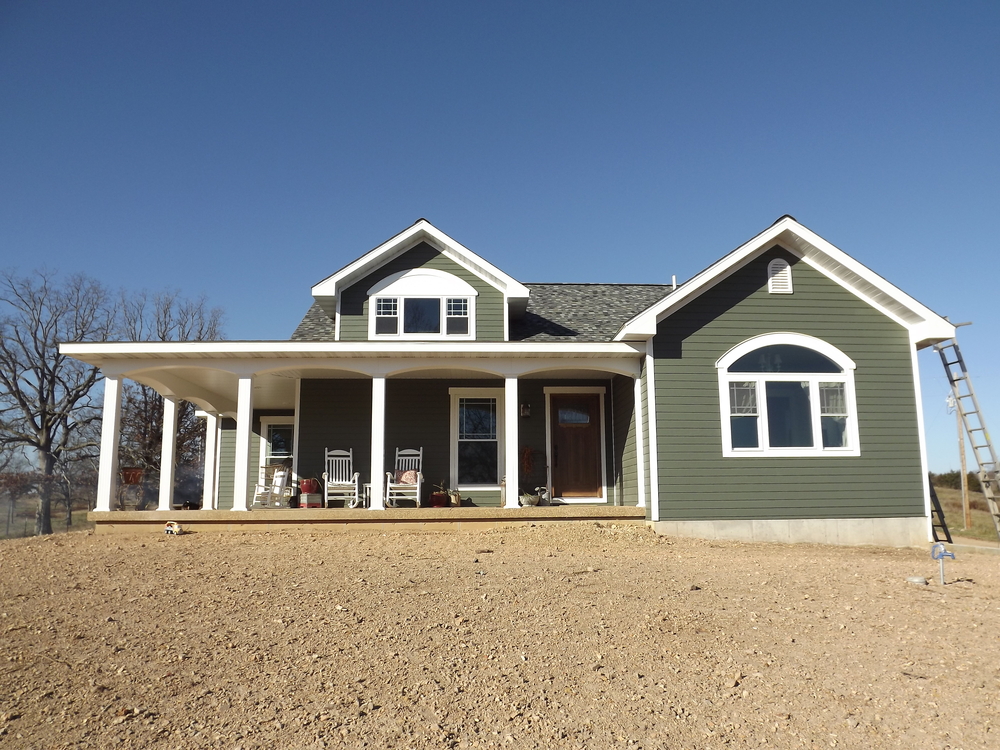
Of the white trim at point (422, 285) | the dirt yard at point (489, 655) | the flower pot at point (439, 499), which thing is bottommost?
the dirt yard at point (489, 655)

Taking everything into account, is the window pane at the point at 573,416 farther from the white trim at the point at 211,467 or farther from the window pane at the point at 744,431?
the white trim at the point at 211,467

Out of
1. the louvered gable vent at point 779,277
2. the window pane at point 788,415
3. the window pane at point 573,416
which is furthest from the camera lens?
the window pane at point 573,416

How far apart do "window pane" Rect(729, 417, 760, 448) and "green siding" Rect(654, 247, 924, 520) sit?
223mm

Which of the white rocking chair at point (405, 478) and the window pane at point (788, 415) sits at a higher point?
the window pane at point (788, 415)

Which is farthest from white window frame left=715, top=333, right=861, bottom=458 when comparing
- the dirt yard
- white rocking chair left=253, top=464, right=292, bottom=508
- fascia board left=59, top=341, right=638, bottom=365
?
white rocking chair left=253, top=464, right=292, bottom=508

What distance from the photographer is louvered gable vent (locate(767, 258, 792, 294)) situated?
38.9 ft

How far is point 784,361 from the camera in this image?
1163 cm

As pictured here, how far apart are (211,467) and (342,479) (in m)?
4.82

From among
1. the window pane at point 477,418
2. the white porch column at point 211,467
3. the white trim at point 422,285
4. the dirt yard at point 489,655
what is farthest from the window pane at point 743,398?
the white porch column at point 211,467

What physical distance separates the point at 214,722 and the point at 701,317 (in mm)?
9384

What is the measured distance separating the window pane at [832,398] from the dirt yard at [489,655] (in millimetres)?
3633

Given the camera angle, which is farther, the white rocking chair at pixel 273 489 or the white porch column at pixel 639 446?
the white rocking chair at pixel 273 489

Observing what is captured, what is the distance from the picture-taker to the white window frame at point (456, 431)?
1360cm

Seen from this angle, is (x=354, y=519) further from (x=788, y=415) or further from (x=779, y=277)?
(x=779, y=277)
